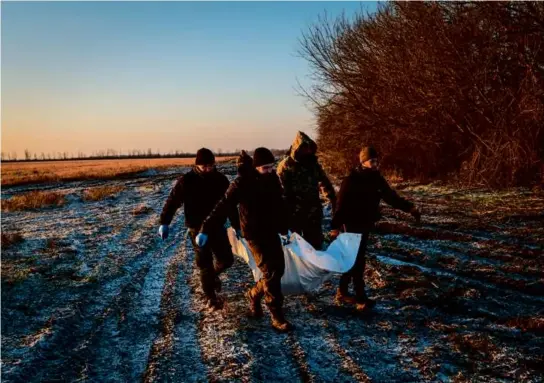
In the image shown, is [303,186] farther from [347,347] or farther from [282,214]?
[347,347]

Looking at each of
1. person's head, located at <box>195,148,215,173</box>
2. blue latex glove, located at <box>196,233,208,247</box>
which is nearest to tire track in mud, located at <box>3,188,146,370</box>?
blue latex glove, located at <box>196,233,208,247</box>

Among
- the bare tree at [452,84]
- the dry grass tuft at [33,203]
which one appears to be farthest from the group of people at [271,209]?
the dry grass tuft at [33,203]

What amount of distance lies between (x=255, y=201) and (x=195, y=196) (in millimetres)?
1133

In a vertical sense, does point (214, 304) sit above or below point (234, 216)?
below

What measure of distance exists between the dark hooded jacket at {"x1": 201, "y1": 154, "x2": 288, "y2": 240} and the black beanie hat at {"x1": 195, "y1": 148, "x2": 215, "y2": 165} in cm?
74

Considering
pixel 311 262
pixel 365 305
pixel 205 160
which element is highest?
pixel 205 160

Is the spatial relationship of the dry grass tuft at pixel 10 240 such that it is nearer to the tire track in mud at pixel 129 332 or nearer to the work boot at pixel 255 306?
the tire track in mud at pixel 129 332

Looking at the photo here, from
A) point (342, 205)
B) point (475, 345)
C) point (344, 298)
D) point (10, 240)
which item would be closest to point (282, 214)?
point (342, 205)

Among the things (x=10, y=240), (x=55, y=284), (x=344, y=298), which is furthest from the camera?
(x=10, y=240)

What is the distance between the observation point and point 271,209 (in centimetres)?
562

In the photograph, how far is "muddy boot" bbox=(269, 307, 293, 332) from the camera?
5504 millimetres

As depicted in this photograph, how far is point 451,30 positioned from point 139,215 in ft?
38.8

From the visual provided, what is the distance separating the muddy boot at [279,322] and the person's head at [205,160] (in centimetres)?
206

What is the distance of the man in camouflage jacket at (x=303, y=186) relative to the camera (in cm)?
667
